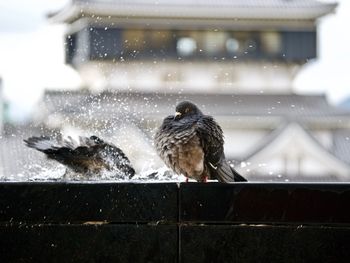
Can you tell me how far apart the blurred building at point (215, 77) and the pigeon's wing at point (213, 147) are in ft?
44.1

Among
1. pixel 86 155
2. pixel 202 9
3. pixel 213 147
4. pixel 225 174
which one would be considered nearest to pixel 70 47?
pixel 202 9

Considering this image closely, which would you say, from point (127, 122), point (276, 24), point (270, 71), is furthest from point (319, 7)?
point (127, 122)

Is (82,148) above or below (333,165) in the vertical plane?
above

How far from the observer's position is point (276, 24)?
19.6m

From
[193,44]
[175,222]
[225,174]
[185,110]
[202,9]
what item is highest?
[202,9]

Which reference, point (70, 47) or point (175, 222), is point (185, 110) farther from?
point (70, 47)

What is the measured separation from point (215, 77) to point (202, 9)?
2627 millimetres

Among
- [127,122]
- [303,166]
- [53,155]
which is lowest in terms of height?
[303,166]

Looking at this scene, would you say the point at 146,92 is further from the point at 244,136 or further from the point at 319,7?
the point at 319,7

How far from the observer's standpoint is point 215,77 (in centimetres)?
2050

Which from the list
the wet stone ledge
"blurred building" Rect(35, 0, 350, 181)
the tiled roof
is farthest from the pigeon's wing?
the tiled roof

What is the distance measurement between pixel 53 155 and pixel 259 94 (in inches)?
679

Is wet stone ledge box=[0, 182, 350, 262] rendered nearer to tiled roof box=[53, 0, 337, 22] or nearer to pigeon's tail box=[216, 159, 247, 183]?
pigeon's tail box=[216, 159, 247, 183]

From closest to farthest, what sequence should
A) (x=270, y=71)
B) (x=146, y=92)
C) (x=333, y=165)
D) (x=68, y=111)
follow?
(x=68, y=111), (x=333, y=165), (x=146, y=92), (x=270, y=71)
